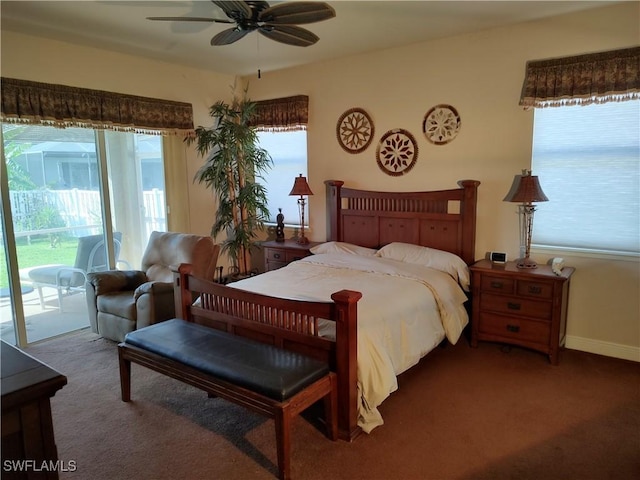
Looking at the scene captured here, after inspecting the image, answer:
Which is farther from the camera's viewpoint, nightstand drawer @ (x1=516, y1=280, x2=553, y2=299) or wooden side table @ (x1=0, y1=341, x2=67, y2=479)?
nightstand drawer @ (x1=516, y1=280, x2=553, y2=299)

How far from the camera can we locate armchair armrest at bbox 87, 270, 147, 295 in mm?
3943

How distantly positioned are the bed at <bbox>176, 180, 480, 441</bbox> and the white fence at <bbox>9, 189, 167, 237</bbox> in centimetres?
161

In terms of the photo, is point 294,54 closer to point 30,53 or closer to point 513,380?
point 30,53

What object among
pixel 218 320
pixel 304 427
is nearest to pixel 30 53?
pixel 218 320

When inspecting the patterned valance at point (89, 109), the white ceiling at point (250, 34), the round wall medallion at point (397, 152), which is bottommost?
the round wall medallion at point (397, 152)

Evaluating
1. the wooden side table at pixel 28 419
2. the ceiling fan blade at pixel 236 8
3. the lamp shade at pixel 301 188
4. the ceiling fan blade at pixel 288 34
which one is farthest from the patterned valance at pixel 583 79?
the wooden side table at pixel 28 419

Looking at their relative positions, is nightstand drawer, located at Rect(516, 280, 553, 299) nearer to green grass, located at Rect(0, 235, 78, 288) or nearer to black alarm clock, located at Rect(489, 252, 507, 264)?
black alarm clock, located at Rect(489, 252, 507, 264)

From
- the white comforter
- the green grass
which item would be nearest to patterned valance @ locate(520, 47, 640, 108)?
the white comforter

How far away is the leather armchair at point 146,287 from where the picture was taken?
363cm

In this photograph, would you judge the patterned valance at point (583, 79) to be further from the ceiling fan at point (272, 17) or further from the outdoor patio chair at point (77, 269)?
the outdoor patio chair at point (77, 269)

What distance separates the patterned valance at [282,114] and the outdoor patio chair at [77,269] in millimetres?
2099

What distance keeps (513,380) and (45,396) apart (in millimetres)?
2959

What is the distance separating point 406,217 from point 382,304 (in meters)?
1.62

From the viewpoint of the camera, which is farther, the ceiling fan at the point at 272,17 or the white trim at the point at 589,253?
the white trim at the point at 589,253
